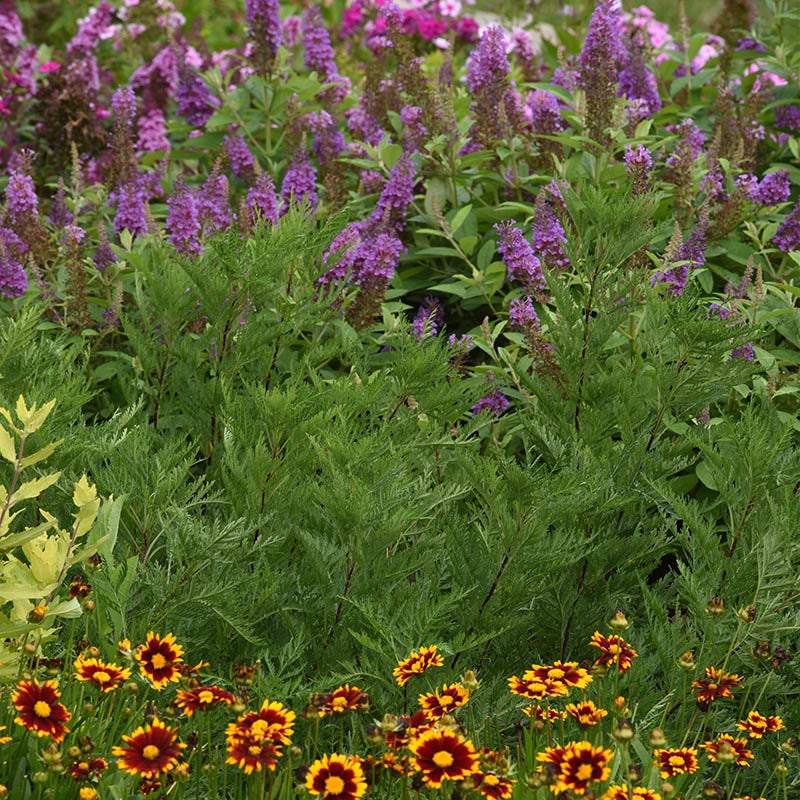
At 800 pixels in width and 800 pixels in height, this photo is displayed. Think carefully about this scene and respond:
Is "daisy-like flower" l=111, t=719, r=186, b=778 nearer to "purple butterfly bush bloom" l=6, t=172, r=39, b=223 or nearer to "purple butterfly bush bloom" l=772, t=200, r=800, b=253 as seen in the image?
"purple butterfly bush bloom" l=6, t=172, r=39, b=223

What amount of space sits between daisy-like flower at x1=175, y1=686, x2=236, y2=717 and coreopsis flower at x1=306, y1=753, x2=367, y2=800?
0.66 ft

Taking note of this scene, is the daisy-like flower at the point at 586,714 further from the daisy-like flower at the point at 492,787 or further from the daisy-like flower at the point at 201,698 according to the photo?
the daisy-like flower at the point at 201,698

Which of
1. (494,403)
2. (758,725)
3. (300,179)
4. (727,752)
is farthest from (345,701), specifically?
(300,179)

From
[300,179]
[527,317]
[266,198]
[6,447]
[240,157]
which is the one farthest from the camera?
[240,157]

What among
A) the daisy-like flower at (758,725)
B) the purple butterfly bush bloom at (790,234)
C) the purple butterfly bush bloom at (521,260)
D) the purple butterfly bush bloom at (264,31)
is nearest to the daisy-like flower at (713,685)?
the daisy-like flower at (758,725)

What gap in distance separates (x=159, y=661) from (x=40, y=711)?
21cm

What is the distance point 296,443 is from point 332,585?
0.35 m

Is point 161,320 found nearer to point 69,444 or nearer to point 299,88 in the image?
point 69,444

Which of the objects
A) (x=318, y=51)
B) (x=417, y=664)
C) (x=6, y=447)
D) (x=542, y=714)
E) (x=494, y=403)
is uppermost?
(x=318, y=51)

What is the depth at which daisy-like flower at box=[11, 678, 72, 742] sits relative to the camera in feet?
5.82

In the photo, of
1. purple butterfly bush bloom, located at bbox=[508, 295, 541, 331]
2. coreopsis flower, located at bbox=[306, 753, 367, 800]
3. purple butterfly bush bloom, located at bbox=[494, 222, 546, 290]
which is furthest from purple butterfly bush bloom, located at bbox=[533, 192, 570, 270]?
coreopsis flower, located at bbox=[306, 753, 367, 800]

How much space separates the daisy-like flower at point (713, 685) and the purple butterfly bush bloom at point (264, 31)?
10.9ft

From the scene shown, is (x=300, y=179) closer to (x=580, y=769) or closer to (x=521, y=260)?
(x=521, y=260)

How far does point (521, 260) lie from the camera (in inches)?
137
